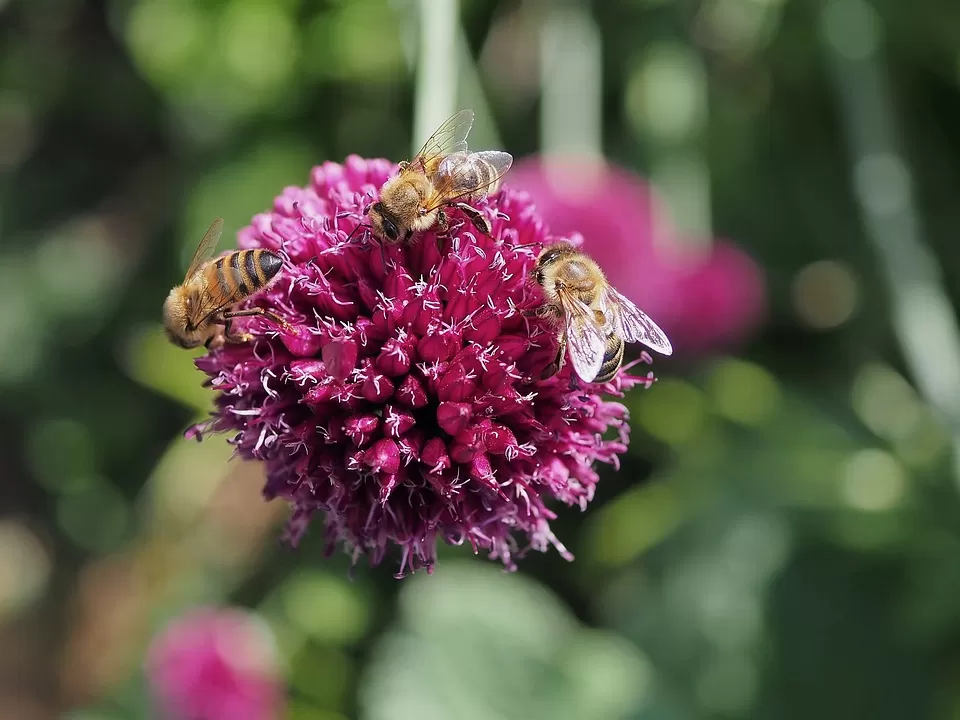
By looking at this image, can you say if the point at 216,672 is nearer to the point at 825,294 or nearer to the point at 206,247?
the point at 206,247

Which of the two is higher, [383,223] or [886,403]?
[383,223]

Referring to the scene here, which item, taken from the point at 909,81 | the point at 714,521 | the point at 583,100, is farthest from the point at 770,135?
the point at 714,521

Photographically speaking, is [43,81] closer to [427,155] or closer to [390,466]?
[427,155]

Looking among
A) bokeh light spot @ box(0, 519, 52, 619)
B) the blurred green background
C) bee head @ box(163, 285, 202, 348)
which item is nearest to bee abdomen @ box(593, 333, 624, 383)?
bee head @ box(163, 285, 202, 348)

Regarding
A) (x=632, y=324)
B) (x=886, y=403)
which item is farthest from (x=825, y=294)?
(x=632, y=324)

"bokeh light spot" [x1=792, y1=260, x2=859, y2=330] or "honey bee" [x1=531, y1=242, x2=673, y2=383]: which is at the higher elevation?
"honey bee" [x1=531, y1=242, x2=673, y2=383]

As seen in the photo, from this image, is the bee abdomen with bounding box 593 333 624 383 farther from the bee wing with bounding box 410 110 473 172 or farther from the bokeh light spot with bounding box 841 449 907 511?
the bokeh light spot with bounding box 841 449 907 511

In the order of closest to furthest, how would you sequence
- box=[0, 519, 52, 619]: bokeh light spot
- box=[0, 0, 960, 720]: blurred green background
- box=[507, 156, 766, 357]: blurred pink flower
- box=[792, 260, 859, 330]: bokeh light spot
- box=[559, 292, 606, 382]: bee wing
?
box=[559, 292, 606, 382]: bee wing, box=[507, 156, 766, 357]: blurred pink flower, box=[0, 0, 960, 720]: blurred green background, box=[792, 260, 859, 330]: bokeh light spot, box=[0, 519, 52, 619]: bokeh light spot
